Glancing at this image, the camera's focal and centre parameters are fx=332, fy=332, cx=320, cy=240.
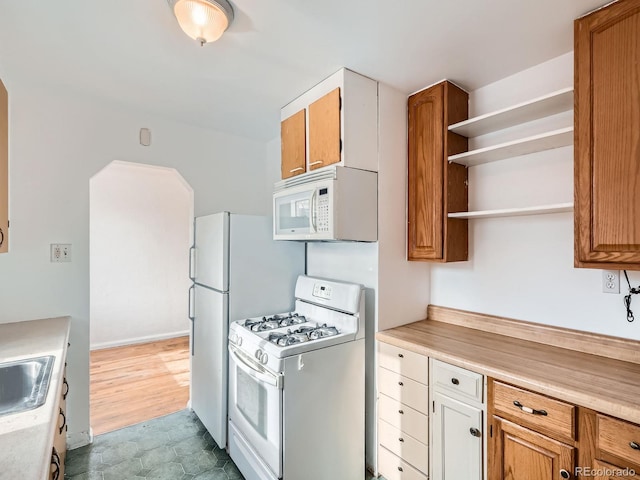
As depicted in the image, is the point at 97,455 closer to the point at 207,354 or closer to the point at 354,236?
the point at 207,354

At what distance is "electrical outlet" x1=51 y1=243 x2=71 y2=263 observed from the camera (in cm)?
224

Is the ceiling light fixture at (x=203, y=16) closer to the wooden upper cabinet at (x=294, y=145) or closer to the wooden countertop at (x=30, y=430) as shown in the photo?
the wooden upper cabinet at (x=294, y=145)

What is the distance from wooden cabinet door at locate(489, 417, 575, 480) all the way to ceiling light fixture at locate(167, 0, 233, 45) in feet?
6.92

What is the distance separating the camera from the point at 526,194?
192 cm

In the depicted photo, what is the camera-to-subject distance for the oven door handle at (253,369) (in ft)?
5.48

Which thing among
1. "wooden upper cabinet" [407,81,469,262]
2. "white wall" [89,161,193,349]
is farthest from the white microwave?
"white wall" [89,161,193,349]

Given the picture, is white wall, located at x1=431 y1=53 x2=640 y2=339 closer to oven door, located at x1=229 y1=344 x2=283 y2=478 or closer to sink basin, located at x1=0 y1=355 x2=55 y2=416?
oven door, located at x1=229 y1=344 x2=283 y2=478

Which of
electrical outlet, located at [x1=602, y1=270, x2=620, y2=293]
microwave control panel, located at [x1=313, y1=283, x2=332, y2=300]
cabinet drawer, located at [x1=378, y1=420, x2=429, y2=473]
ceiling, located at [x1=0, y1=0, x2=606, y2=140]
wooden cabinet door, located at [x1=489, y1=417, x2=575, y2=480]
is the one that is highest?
ceiling, located at [x1=0, y1=0, x2=606, y2=140]

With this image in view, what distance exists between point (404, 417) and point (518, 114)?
1.78 metres

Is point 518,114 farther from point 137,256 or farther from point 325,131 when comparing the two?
point 137,256

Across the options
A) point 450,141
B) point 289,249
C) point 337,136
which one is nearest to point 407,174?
point 450,141

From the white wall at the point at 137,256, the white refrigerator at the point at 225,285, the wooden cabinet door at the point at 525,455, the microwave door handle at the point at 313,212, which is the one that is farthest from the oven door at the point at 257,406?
the white wall at the point at 137,256

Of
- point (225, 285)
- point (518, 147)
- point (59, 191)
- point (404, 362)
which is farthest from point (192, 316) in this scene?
point (518, 147)

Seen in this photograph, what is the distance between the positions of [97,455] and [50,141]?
213 cm
